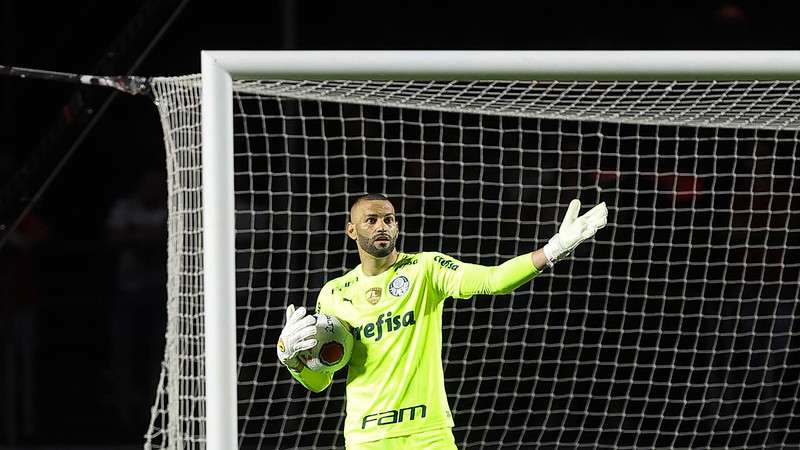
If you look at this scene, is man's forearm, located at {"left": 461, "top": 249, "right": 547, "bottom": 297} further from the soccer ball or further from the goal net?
the goal net

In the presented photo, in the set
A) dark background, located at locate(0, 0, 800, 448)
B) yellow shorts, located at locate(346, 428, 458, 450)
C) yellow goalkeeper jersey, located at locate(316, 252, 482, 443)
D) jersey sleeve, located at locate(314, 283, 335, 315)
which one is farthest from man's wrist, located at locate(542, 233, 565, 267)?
dark background, located at locate(0, 0, 800, 448)

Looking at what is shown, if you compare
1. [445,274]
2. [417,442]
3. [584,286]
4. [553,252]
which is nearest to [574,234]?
[553,252]

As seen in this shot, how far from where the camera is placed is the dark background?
9820mm

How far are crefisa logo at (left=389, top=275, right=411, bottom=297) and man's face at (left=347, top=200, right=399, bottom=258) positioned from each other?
4.3 inches

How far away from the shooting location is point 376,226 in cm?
545

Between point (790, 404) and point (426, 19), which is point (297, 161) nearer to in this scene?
point (426, 19)

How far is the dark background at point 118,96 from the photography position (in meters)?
9.82

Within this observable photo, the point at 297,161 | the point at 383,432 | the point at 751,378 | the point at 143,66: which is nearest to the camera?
the point at 383,432

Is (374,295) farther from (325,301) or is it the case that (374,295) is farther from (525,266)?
(525,266)

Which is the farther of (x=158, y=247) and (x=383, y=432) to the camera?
(x=158, y=247)

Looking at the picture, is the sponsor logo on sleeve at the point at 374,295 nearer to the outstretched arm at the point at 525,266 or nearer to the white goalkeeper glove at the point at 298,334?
the outstretched arm at the point at 525,266

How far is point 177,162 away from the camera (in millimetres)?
5980

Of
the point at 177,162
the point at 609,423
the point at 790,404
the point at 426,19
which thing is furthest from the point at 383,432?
the point at 426,19

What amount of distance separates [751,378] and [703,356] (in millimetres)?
406
